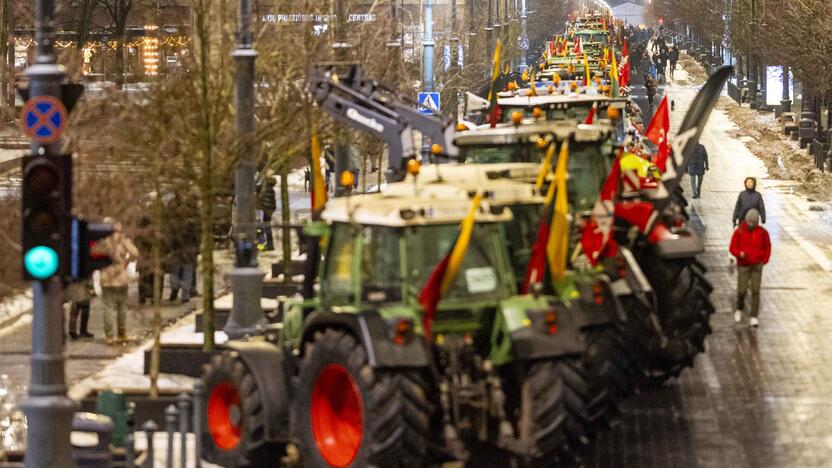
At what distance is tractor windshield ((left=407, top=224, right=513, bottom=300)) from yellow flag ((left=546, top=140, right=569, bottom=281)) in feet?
2.07

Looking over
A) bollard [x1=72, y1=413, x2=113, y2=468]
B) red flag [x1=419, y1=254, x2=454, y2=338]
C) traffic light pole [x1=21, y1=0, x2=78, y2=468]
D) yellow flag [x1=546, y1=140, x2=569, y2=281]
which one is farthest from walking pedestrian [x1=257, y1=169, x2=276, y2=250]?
traffic light pole [x1=21, y1=0, x2=78, y2=468]

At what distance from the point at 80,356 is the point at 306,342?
987cm

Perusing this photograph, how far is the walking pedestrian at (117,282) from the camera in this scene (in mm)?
24047

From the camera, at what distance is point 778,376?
2169 cm

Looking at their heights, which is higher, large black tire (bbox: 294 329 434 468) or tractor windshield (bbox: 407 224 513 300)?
tractor windshield (bbox: 407 224 513 300)

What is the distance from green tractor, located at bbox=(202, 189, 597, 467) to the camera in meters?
14.4

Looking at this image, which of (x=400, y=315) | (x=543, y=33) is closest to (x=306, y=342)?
(x=400, y=315)

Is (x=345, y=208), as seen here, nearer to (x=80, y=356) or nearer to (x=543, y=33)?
(x=80, y=356)

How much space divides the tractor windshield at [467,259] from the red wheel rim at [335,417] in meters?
0.96

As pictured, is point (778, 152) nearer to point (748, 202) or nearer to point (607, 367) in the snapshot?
point (748, 202)

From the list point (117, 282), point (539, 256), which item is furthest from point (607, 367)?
point (117, 282)

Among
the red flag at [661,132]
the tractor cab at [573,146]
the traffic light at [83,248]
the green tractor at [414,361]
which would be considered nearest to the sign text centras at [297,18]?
the red flag at [661,132]

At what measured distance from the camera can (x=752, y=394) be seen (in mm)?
20625

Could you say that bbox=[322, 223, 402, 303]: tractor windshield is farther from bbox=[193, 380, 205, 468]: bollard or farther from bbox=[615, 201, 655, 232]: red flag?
bbox=[615, 201, 655, 232]: red flag
